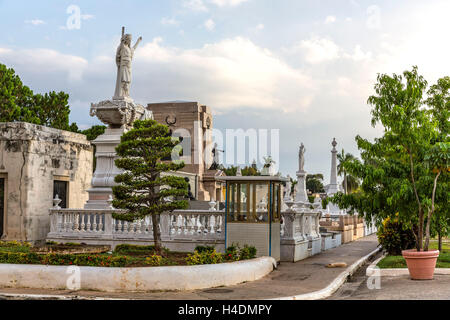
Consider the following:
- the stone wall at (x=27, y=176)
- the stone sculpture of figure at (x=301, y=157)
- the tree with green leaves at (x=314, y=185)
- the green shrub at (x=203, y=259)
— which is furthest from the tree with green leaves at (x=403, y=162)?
the tree with green leaves at (x=314, y=185)

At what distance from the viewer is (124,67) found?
20719 millimetres

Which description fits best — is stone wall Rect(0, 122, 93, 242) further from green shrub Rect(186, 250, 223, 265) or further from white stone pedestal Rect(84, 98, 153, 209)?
green shrub Rect(186, 250, 223, 265)

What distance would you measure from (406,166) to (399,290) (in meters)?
3.63

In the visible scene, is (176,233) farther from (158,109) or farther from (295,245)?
(158,109)

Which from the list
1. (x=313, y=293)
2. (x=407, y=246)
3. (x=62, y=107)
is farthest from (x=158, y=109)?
(x=313, y=293)

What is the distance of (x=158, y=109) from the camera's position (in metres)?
62.2

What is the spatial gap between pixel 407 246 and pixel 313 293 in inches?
368

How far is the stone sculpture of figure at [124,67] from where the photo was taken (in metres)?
20.6

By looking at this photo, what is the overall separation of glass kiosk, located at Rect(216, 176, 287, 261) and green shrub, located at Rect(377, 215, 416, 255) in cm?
634

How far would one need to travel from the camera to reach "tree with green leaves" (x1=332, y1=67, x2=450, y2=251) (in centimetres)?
1282

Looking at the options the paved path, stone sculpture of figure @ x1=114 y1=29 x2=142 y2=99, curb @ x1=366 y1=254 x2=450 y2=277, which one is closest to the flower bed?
the paved path

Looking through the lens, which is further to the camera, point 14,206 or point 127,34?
point 127,34

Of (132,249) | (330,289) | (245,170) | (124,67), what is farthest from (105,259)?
(245,170)

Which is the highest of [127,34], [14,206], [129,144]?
[127,34]
